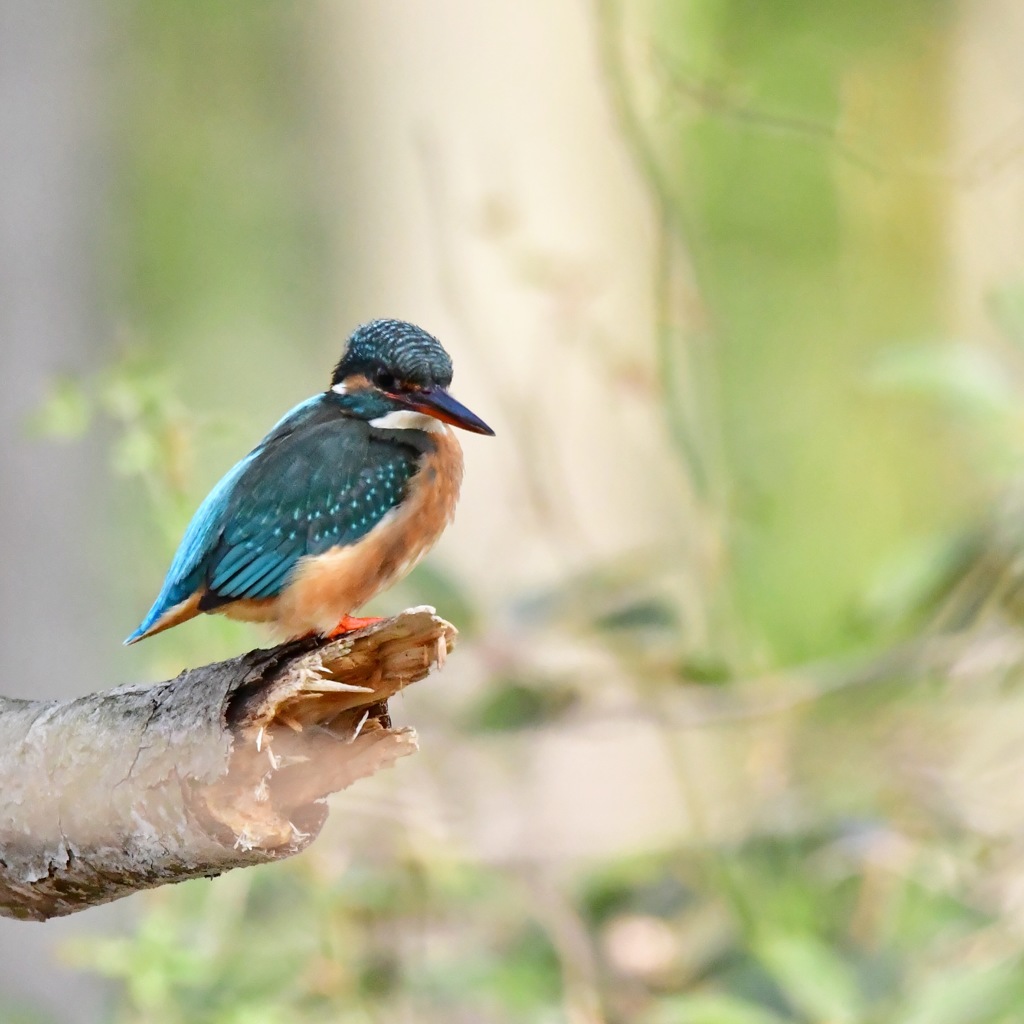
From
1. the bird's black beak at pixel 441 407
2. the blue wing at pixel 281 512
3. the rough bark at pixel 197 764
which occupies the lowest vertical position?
the rough bark at pixel 197 764

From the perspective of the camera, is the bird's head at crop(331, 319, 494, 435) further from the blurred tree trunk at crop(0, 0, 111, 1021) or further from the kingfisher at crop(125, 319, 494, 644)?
the blurred tree trunk at crop(0, 0, 111, 1021)

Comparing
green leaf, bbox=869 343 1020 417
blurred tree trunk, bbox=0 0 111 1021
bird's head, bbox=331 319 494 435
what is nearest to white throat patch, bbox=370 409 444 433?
bird's head, bbox=331 319 494 435

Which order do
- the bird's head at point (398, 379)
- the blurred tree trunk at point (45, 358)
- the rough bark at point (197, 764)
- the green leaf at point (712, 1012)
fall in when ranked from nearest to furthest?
the rough bark at point (197, 764), the bird's head at point (398, 379), the green leaf at point (712, 1012), the blurred tree trunk at point (45, 358)

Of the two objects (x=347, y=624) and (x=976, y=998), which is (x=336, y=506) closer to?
(x=347, y=624)

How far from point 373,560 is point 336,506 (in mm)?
88

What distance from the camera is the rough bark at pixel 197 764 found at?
4.31 ft

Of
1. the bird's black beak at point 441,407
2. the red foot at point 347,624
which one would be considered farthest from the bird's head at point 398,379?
the red foot at point 347,624

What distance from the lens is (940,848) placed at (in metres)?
2.88

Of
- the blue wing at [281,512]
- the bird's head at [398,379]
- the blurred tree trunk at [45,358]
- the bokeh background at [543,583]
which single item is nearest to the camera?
the blue wing at [281,512]

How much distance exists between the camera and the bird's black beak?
71.4 inches

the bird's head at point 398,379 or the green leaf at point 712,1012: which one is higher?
the bird's head at point 398,379

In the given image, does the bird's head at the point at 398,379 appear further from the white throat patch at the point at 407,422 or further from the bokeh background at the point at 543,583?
the bokeh background at the point at 543,583

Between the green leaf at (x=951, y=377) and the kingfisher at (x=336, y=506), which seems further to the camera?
the green leaf at (x=951, y=377)

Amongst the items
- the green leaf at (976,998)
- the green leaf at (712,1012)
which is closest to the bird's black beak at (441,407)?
the green leaf at (712,1012)
